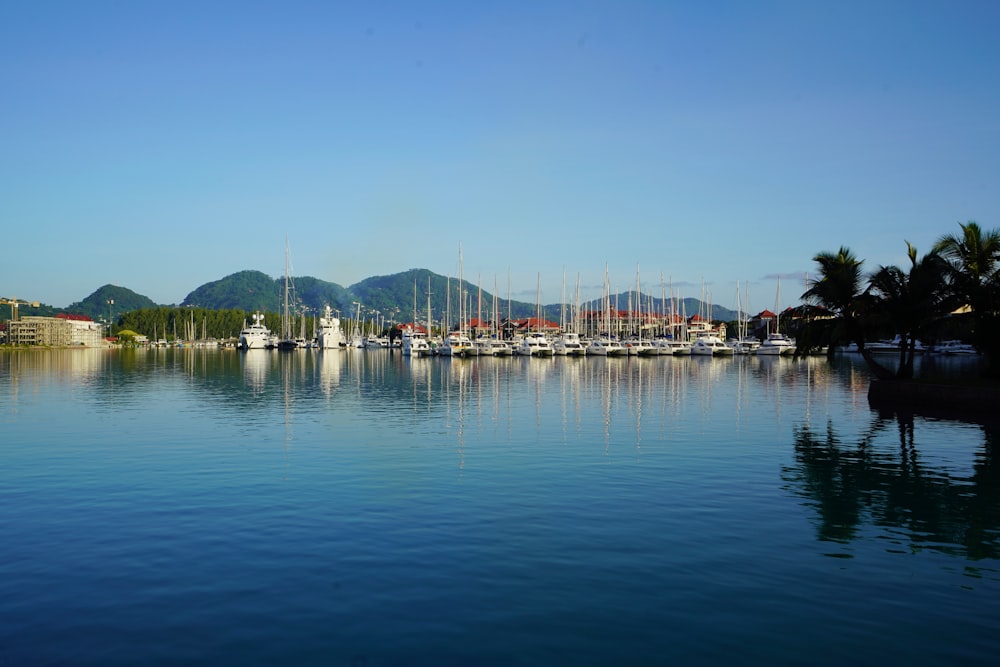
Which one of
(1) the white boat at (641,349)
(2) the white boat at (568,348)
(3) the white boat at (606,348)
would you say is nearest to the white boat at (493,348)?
(2) the white boat at (568,348)

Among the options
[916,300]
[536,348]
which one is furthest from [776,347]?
[916,300]

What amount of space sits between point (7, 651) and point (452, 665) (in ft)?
19.7

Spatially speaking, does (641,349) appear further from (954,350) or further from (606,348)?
(954,350)

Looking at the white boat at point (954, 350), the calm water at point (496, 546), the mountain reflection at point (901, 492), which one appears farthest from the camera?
the white boat at point (954, 350)

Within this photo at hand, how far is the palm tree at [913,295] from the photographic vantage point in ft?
155

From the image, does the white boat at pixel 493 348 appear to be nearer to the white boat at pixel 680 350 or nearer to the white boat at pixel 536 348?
the white boat at pixel 536 348

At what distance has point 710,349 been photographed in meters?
146

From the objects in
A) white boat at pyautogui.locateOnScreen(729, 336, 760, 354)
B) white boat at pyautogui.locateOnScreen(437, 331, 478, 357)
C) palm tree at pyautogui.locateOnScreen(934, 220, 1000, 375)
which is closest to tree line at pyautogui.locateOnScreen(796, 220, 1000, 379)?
palm tree at pyautogui.locateOnScreen(934, 220, 1000, 375)

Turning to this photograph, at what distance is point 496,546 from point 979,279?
41839 millimetres

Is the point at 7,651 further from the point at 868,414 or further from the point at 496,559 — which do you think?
the point at 868,414

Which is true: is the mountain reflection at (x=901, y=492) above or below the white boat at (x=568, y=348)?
below

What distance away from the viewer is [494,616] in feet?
38.8

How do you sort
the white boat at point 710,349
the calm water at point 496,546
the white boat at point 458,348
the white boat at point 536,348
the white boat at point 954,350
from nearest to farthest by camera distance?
the calm water at point 496,546, the white boat at point 458,348, the white boat at point 536,348, the white boat at point 710,349, the white boat at point 954,350

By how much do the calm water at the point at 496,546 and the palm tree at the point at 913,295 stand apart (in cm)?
1476
